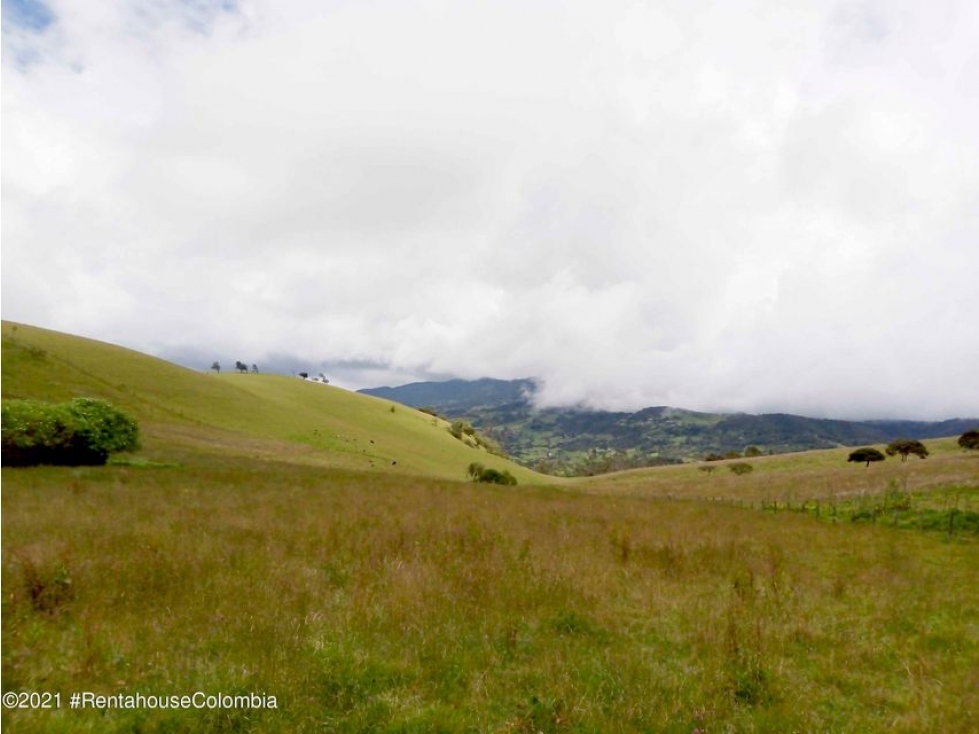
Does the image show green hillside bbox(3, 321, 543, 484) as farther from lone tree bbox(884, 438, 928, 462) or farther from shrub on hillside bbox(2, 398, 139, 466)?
lone tree bbox(884, 438, 928, 462)

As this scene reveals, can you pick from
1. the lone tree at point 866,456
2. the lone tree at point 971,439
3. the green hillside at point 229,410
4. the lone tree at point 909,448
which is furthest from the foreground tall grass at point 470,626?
the lone tree at point 909,448

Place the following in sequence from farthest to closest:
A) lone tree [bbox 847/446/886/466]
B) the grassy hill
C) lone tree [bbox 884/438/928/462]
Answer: lone tree [bbox 847/446/886/466] → lone tree [bbox 884/438/928/462] → the grassy hill

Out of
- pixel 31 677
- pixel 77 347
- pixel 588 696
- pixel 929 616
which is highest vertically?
pixel 77 347

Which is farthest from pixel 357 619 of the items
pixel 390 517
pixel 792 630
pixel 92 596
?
pixel 390 517

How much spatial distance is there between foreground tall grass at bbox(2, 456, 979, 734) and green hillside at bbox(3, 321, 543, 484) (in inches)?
998

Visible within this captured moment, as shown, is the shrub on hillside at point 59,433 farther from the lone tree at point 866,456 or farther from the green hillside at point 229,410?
the lone tree at point 866,456

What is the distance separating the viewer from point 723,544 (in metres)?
15.3

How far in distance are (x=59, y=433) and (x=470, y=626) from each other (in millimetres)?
26909

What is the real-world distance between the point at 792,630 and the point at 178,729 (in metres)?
9.10

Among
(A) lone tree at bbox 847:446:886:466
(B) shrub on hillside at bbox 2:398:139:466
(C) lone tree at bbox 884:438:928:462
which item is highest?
(B) shrub on hillside at bbox 2:398:139:466

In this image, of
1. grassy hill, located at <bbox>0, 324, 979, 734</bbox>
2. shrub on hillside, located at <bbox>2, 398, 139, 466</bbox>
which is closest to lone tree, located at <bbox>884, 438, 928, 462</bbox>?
grassy hill, located at <bbox>0, 324, 979, 734</bbox>

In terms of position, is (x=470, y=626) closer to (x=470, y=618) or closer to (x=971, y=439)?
(x=470, y=618)

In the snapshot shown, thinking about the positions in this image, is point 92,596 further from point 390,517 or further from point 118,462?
point 118,462

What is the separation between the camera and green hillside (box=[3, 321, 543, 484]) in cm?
4462
